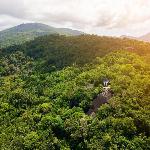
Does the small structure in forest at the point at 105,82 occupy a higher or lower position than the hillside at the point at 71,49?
lower

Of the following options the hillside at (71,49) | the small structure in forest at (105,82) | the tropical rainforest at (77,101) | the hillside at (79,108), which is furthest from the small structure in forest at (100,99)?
the hillside at (71,49)

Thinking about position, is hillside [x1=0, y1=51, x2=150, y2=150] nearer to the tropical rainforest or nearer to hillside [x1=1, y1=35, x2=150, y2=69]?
the tropical rainforest

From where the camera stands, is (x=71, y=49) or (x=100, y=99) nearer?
(x=100, y=99)

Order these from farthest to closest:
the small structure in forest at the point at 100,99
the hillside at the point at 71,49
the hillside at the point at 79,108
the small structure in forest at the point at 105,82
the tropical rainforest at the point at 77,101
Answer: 1. the hillside at the point at 71,49
2. the small structure in forest at the point at 105,82
3. the small structure in forest at the point at 100,99
4. the tropical rainforest at the point at 77,101
5. the hillside at the point at 79,108

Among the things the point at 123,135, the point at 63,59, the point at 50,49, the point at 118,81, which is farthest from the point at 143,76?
the point at 50,49

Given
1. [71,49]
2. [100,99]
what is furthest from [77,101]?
[71,49]

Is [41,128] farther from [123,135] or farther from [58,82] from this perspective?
[58,82]

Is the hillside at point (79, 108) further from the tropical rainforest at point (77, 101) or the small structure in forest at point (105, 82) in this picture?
the small structure in forest at point (105, 82)

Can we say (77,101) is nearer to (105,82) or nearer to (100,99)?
(100,99)
